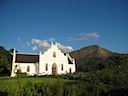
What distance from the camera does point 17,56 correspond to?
49.9 m

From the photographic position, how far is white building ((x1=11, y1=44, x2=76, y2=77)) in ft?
158

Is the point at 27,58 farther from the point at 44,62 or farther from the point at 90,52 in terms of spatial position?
the point at 90,52

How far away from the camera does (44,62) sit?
48.7 m

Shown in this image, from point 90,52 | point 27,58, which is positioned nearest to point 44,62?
point 27,58

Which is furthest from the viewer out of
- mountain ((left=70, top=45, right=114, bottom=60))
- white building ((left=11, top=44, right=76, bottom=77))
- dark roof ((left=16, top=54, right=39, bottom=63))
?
mountain ((left=70, top=45, right=114, bottom=60))

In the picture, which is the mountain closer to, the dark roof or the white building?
the white building

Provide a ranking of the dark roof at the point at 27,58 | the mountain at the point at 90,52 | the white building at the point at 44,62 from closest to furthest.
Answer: the white building at the point at 44,62
the dark roof at the point at 27,58
the mountain at the point at 90,52

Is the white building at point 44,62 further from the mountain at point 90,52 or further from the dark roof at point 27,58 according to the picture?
the mountain at point 90,52

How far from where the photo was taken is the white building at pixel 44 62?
4825cm

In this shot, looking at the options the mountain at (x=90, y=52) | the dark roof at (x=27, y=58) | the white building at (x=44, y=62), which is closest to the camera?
the white building at (x=44, y=62)

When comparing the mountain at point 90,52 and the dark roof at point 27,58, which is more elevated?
the mountain at point 90,52

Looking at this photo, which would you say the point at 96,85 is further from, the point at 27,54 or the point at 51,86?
the point at 27,54

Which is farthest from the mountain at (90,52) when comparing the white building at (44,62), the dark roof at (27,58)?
the dark roof at (27,58)

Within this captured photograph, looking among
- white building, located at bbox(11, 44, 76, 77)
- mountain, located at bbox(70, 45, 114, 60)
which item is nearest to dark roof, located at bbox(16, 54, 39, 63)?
white building, located at bbox(11, 44, 76, 77)
